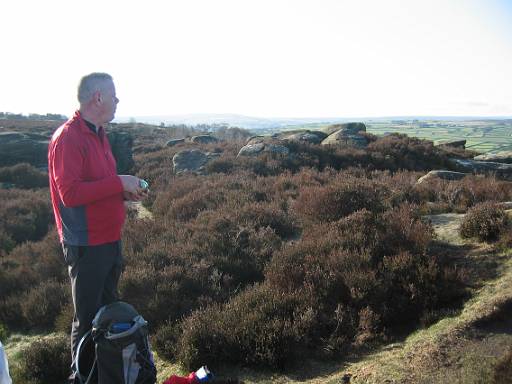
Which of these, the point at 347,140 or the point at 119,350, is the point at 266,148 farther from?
the point at 119,350

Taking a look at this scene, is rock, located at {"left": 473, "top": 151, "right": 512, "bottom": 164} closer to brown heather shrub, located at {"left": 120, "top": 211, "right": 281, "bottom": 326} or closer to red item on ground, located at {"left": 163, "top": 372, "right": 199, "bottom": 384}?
brown heather shrub, located at {"left": 120, "top": 211, "right": 281, "bottom": 326}

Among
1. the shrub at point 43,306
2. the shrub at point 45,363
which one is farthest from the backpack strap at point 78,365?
the shrub at point 43,306

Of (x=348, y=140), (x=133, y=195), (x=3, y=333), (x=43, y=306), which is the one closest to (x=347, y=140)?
(x=348, y=140)

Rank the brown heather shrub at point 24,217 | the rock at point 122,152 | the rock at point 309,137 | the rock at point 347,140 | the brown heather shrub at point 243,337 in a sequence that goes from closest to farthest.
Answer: the brown heather shrub at point 243,337 → the brown heather shrub at point 24,217 → the rock at point 122,152 → the rock at point 347,140 → the rock at point 309,137

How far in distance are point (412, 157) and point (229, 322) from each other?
49.7ft

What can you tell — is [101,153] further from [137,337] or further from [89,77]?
[137,337]

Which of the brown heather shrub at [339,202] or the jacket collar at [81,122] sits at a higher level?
the jacket collar at [81,122]

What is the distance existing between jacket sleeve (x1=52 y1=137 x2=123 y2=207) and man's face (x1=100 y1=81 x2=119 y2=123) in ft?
1.10

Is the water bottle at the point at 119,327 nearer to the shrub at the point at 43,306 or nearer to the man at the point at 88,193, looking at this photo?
the man at the point at 88,193

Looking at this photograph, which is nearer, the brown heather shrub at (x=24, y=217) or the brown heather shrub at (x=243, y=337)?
the brown heather shrub at (x=243, y=337)

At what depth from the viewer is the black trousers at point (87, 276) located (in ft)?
10.5

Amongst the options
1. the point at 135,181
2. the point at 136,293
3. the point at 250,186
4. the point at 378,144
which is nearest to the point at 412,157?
the point at 378,144

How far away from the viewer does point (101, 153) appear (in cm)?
328

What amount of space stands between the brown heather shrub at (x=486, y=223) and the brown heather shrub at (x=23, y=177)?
14.4 meters
